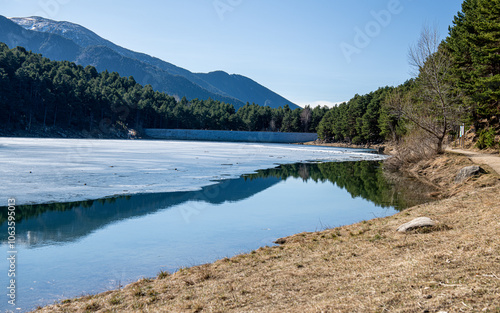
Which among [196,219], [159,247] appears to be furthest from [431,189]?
[159,247]

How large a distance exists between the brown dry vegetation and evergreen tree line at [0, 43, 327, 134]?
105m

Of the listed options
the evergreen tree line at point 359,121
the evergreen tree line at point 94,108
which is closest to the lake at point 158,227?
the evergreen tree line at point 359,121

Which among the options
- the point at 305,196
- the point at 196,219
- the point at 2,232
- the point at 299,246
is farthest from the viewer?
the point at 305,196

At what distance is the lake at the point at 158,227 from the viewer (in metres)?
9.44

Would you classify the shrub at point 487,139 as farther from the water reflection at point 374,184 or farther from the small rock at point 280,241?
the small rock at point 280,241

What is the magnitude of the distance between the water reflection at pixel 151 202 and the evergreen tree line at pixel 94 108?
92572 mm

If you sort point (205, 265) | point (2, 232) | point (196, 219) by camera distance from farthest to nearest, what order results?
point (196, 219)
point (2, 232)
point (205, 265)

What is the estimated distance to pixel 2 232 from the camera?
12.8m

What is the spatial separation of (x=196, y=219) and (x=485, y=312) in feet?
39.9

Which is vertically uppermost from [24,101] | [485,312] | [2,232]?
[24,101]

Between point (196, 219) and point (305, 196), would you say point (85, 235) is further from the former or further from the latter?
point (305, 196)

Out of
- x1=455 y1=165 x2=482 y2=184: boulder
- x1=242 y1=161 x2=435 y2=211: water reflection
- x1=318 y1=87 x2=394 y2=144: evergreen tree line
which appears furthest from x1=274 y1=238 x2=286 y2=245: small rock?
x1=318 y1=87 x2=394 y2=144: evergreen tree line

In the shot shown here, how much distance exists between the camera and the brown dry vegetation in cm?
559

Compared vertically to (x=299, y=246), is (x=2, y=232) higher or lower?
lower
